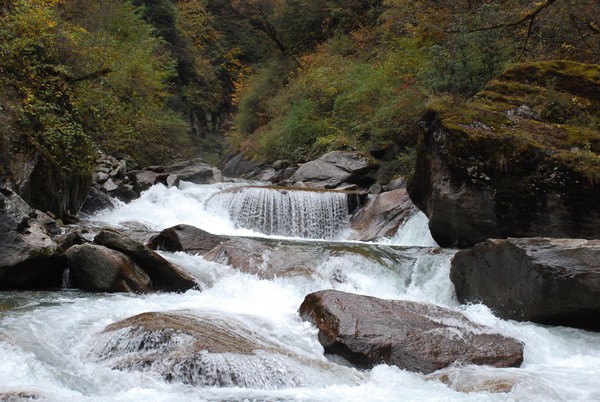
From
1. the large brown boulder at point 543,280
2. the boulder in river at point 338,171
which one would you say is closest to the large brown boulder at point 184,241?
the large brown boulder at point 543,280

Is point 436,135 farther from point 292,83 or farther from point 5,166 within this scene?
point 292,83

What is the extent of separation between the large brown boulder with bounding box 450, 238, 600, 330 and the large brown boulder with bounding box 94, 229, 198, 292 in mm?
4476

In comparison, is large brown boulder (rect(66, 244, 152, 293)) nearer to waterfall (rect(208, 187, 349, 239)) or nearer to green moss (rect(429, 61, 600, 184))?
green moss (rect(429, 61, 600, 184))

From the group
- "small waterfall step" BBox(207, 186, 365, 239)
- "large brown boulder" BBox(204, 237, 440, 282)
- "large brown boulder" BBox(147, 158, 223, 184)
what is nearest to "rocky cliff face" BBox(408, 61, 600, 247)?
"large brown boulder" BBox(204, 237, 440, 282)

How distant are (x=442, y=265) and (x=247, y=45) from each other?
3282 cm

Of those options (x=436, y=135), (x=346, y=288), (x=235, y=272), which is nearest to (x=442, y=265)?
(x=346, y=288)

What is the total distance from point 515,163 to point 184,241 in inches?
243

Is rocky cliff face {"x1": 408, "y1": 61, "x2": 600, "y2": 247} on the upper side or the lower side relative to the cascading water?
upper

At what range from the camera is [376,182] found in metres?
17.6

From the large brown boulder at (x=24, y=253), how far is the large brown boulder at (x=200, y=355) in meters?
2.57

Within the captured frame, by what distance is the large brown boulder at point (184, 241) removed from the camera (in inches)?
426

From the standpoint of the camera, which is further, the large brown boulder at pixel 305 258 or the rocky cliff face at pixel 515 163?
the large brown boulder at pixel 305 258

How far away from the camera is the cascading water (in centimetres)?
517

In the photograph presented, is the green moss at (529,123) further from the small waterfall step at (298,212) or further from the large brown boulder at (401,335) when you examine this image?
the small waterfall step at (298,212)
